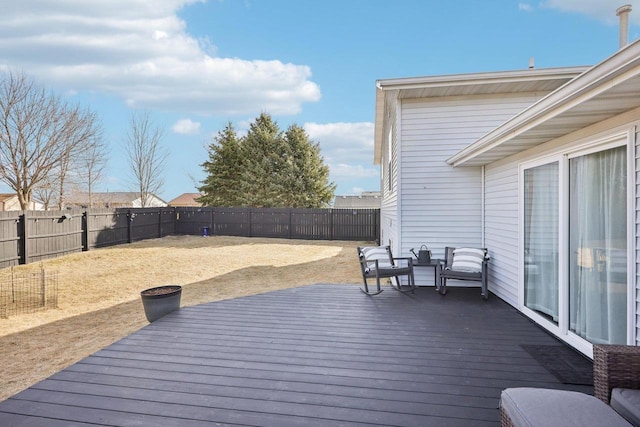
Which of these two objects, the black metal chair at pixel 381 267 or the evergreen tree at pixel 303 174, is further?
the evergreen tree at pixel 303 174

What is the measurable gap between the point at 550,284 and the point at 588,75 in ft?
7.73

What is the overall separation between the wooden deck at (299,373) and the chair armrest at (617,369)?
0.61 meters

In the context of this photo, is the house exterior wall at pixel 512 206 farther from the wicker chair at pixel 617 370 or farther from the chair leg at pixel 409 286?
the chair leg at pixel 409 286

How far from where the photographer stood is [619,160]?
2658 mm

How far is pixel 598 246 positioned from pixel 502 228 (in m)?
2.09

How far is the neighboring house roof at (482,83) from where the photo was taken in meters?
5.18

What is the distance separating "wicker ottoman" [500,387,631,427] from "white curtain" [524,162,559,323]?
7.05ft

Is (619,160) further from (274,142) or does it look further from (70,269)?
(274,142)

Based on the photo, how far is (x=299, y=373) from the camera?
2.70 meters

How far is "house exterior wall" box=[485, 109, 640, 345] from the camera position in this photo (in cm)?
248

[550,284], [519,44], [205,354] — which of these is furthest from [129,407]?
[519,44]

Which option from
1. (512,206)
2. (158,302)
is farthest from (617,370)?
(158,302)

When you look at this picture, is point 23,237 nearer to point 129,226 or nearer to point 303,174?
point 129,226

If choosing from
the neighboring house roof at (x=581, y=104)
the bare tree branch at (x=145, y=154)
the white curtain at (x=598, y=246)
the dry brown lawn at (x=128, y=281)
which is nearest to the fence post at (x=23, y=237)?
the dry brown lawn at (x=128, y=281)
